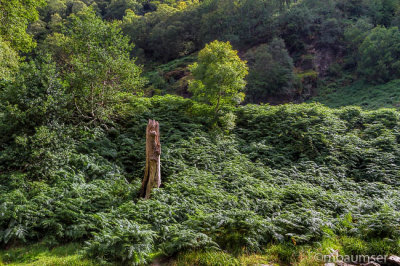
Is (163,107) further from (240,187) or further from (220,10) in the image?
(220,10)

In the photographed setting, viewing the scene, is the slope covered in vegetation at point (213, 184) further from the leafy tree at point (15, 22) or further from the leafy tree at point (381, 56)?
the leafy tree at point (381, 56)

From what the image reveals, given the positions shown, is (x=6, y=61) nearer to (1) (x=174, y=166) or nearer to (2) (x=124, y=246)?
(1) (x=174, y=166)

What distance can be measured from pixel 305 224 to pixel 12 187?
28.8 ft

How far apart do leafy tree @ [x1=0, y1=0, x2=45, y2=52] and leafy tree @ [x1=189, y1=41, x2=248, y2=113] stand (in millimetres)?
12055

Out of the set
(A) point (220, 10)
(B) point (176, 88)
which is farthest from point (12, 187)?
(A) point (220, 10)

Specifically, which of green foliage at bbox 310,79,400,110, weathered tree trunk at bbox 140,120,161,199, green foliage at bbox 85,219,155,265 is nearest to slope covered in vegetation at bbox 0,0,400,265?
green foliage at bbox 85,219,155,265

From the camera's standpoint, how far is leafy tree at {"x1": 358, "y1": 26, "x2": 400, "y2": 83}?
1399 inches


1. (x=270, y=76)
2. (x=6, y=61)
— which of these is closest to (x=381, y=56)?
(x=270, y=76)

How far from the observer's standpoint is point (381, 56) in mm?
36312

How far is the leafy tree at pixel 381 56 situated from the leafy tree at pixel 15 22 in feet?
137

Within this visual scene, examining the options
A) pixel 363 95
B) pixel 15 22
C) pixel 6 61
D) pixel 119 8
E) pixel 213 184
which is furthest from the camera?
pixel 119 8

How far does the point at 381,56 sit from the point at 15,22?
4310 centimetres

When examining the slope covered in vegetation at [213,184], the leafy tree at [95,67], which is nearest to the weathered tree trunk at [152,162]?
the slope covered in vegetation at [213,184]

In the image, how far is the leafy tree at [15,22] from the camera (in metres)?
16.6
